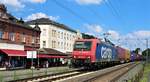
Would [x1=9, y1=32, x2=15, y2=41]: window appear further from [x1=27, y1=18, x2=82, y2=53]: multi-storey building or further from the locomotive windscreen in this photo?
[x1=27, y1=18, x2=82, y2=53]: multi-storey building

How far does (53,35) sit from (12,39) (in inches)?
968

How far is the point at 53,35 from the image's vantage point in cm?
8162

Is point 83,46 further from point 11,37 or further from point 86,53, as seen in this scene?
point 11,37

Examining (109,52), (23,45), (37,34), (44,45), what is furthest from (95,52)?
(44,45)

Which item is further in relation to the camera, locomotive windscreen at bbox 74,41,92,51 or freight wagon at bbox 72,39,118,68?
locomotive windscreen at bbox 74,41,92,51

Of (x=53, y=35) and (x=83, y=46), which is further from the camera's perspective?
(x=53, y=35)

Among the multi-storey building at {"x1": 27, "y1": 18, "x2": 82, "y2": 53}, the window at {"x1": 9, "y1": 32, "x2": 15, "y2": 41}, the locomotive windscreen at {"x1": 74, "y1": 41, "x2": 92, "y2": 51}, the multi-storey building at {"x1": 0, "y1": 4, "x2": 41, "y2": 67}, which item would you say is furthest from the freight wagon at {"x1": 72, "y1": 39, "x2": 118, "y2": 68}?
the multi-storey building at {"x1": 27, "y1": 18, "x2": 82, "y2": 53}

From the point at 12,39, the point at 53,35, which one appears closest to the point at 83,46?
the point at 12,39

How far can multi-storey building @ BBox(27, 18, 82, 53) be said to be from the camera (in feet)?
261

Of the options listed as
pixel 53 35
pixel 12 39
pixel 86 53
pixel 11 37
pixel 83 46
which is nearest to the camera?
pixel 86 53

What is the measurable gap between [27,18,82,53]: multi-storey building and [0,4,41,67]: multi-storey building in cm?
1466

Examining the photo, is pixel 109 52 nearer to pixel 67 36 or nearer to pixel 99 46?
pixel 99 46

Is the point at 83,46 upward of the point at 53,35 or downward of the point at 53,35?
downward

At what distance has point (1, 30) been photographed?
2130 inches
